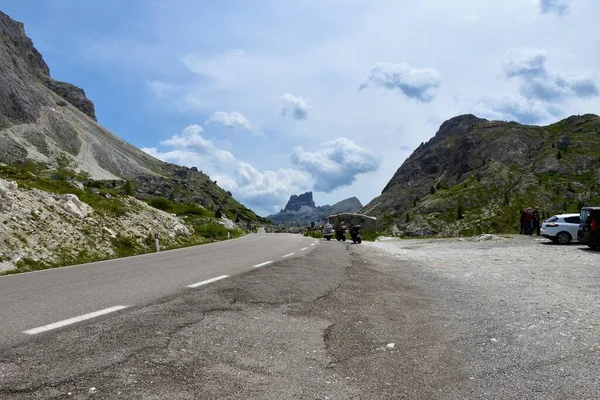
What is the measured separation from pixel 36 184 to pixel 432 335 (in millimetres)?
28810

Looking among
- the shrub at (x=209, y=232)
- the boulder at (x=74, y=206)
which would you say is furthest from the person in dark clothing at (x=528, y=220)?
the boulder at (x=74, y=206)

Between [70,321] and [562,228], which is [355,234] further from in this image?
[70,321]

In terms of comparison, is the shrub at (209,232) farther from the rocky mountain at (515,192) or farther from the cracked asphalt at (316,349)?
the rocky mountain at (515,192)

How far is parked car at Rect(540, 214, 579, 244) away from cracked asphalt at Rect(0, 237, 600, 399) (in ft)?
70.1

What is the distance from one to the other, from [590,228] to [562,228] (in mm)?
5684

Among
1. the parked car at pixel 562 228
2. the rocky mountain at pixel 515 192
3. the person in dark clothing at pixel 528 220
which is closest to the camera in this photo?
the parked car at pixel 562 228

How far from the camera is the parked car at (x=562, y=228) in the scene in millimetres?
28203

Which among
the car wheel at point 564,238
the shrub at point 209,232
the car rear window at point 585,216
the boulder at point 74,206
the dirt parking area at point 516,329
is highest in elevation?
the boulder at point 74,206

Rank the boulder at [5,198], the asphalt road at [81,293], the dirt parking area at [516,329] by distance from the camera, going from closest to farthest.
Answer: the dirt parking area at [516,329], the asphalt road at [81,293], the boulder at [5,198]

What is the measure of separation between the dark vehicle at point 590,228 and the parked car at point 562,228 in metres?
3.85

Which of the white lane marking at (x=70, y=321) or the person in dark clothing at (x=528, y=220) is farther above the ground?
the person in dark clothing at (x=528, y=220)

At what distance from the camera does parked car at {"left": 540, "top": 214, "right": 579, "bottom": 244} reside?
28203mm

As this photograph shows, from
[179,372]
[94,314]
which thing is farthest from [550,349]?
[94,314]

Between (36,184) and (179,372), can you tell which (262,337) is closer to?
(179,372)
